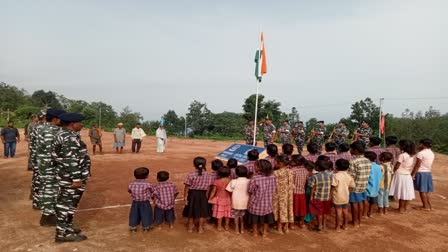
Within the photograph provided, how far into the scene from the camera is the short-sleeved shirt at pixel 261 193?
500 centimetres

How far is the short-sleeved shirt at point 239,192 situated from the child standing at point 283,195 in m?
0.51

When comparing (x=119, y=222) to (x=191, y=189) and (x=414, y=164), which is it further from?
(x=414, y=164)

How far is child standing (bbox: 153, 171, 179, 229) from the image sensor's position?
5.14m

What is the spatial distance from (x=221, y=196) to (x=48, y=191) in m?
2.79

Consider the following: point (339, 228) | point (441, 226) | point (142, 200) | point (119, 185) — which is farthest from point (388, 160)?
point (119, 185)

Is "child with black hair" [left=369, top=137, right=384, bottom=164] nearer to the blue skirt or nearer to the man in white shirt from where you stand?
the blue skirt

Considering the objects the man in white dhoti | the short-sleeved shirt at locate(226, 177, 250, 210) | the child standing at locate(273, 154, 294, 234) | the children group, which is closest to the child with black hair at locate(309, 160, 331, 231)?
the children group

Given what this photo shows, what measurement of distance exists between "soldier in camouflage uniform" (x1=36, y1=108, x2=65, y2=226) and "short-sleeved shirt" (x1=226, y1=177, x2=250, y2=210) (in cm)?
283

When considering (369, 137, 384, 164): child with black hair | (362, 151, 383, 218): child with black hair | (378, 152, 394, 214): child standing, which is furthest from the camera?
(369, 137, 384, 164): child with black hair

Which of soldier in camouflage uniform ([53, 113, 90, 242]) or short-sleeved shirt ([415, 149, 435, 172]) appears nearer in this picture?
soldier in camouflage uniform ([53, 113, 90, 242])

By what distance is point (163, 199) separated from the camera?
5.16 m

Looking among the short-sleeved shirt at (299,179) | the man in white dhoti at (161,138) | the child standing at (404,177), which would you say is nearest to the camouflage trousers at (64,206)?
the short-sleeved shirt at (299,179)

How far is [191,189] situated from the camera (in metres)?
5.21

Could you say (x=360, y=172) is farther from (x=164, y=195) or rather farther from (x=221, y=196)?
(x=164, y=195)
